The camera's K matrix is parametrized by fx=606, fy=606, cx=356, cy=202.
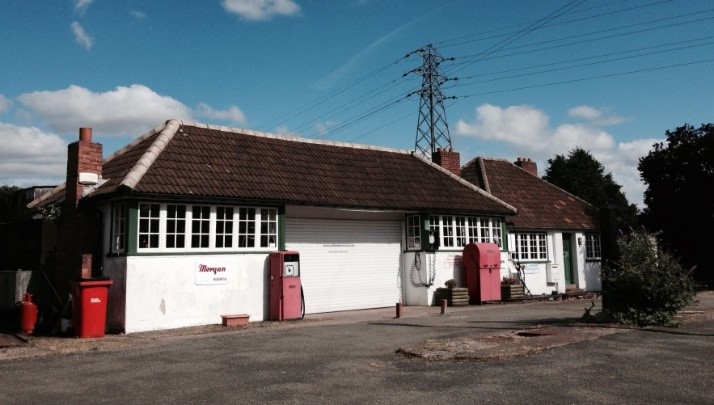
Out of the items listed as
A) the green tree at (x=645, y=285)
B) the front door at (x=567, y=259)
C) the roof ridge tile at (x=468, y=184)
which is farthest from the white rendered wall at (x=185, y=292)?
the front door at (x=567, y=259)

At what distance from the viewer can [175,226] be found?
15.1 metres

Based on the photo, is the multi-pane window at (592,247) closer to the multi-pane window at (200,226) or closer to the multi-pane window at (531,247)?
the multi-pane window at (531,247)

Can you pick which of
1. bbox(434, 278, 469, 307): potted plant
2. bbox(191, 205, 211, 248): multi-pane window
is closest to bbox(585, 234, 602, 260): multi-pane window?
bbox(434, 278, 469, 307): potted plant

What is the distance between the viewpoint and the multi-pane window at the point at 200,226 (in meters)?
15.3

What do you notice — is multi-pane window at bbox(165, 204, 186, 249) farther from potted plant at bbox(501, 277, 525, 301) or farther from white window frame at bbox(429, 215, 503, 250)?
potted plant at bbox(501, 277, 525, 301)

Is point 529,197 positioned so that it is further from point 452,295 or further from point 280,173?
point 280,173

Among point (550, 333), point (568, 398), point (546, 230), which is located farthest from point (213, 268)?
point (546, 230)

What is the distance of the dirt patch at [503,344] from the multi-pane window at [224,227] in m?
6.91

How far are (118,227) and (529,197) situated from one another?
761 inches

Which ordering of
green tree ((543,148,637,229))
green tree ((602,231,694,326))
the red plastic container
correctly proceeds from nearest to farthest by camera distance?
1. green tree ((602,231,694,326))
2. the red plastic container
3. green tree ((543,148,637,229))

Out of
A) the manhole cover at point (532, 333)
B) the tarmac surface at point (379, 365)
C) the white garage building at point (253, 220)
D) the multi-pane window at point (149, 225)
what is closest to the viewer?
the tarmac surface at point (379, 365)

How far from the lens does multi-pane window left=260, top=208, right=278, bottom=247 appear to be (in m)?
16.8

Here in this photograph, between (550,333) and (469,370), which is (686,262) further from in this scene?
(469,370)

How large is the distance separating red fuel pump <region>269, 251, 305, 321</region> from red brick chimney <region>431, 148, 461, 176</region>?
11.0 m
